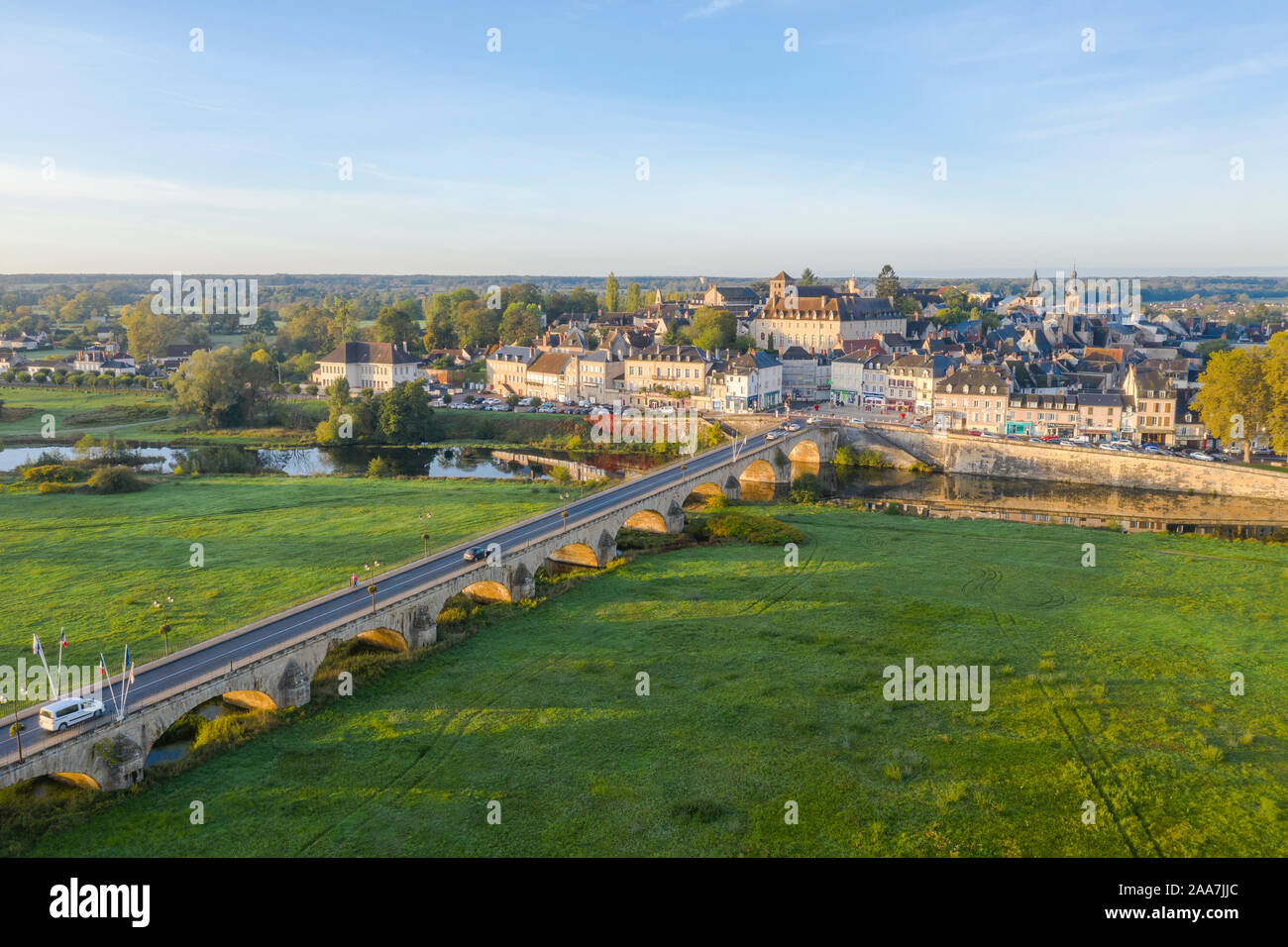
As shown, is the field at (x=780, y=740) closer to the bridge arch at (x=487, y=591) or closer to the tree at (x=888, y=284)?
the bridge arch at (x=487, y=591)

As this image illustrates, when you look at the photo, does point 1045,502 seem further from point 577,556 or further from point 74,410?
point 74,410

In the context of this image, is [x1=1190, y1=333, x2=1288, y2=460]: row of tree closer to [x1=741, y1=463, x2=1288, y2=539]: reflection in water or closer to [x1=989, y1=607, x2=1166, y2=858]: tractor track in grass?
[x1=741, y1=463, x2=1288, y2=539]: reflection in water

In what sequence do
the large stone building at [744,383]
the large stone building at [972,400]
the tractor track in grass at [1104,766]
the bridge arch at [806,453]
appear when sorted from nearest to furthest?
the tractor track in grass at [1104,766], the bridge arch at [806,453], the large stone building at [972,400], the large stone building at [744,383]

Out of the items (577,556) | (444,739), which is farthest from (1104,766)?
(577,556)

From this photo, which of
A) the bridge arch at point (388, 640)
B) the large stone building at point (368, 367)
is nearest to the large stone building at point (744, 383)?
the large stone building at point (368, 367)

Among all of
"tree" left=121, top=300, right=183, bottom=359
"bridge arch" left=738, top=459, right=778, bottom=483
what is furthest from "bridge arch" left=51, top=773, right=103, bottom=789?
"tree" left=121, top=300, right=183, bottom=359
